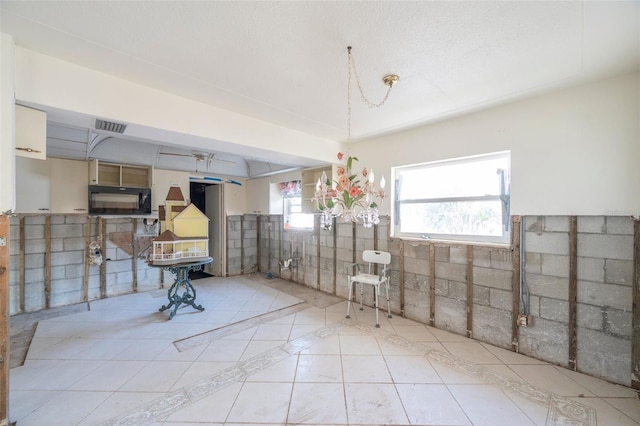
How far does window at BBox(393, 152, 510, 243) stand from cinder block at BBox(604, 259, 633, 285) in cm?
71

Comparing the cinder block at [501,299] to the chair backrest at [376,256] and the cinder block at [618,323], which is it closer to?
the cinder block at [618,323]

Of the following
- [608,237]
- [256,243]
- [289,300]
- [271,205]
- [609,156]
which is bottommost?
[289,300]

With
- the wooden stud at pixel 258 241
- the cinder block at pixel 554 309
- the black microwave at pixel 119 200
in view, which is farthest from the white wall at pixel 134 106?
the cinder block at pixel 554 309

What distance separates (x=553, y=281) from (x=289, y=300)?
10.5ft

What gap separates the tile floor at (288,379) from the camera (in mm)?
1681

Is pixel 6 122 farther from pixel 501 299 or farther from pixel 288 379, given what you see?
pixel 501 299

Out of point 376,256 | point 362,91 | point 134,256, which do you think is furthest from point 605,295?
point 134,256

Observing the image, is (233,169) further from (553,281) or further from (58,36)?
(553,281)

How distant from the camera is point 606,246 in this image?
2.04 m

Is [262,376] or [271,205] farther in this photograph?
[271,205]

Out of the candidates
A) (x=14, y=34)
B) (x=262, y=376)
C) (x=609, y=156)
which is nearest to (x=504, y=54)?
(x=609, y=156)

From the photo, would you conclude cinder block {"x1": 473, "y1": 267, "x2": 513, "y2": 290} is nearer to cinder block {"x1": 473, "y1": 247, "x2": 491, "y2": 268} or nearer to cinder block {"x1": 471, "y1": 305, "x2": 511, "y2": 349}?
cinder block {"x1": 473, "y1": 247, "x2": 491, "y2": 268}

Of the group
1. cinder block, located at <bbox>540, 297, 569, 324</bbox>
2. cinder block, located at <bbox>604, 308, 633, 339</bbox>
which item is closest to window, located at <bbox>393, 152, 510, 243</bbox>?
cinder block, located at <bbox>540, 297, 569, 324</bbox>

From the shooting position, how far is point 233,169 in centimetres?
515
